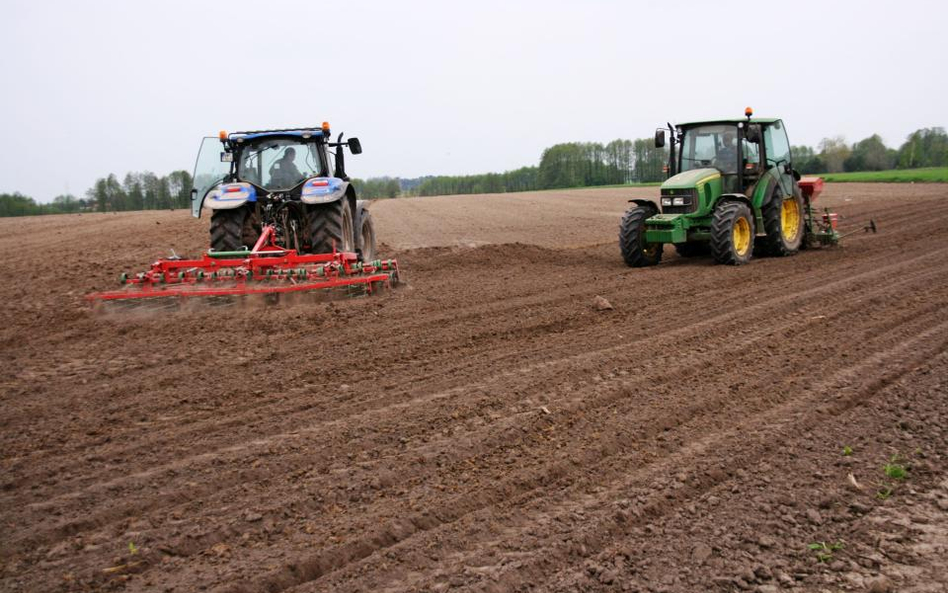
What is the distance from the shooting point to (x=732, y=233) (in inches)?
405

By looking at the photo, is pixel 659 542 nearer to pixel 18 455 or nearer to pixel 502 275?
pixel 18 455

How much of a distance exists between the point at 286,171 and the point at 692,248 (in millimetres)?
5963

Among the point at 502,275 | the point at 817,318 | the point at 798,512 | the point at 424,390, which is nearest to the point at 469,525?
the point at 798,512

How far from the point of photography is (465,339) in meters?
6.60

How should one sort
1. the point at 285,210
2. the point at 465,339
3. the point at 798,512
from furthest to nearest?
the point at 285,210 < the point at 465,339 < the point at 798,512

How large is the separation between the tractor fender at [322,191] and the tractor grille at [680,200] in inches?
168

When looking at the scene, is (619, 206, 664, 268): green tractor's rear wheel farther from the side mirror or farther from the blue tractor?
the blue tractor

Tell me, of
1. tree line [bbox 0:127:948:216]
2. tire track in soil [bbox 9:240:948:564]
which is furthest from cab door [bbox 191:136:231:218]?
tree line [bbox 0:127:948:216]

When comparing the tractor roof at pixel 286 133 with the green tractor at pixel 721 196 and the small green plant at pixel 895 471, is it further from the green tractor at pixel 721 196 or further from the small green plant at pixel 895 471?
the small green plant at pixel 895 471

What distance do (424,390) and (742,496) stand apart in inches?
88.3

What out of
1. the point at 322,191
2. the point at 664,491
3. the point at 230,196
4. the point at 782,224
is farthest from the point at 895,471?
the point at 782,224

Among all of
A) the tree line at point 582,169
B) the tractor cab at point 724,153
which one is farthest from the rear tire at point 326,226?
the tree line at point 582,169

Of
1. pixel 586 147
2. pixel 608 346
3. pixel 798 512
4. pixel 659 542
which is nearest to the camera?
pixel 659 542

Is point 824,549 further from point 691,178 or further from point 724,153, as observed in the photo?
point 724,153
